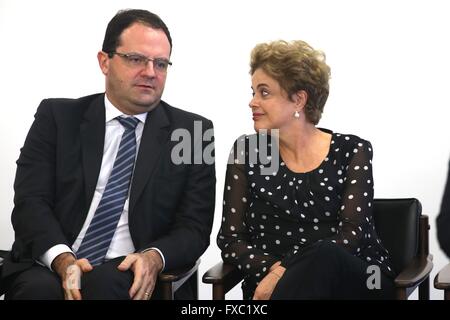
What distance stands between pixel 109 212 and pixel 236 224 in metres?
0.50

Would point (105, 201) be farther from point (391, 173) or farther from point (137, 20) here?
point (391, 173)

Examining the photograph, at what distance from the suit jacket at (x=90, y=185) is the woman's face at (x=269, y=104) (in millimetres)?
236

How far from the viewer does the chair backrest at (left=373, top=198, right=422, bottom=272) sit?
9.71ft

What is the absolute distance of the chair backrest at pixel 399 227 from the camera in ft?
9.71

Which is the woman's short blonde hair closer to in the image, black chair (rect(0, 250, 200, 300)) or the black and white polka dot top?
the black and white polka dot top

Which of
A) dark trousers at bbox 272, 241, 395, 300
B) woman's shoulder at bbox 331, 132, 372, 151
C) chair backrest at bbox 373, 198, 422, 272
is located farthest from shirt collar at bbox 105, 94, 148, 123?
chair backrest at bbox 373, 198, 422, 272

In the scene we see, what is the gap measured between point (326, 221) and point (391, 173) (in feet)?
3.07

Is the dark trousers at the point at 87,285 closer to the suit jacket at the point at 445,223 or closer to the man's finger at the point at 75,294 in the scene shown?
the man's finger at the point at 75,294

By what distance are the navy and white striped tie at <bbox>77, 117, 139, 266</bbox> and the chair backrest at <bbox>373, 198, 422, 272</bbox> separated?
102cm

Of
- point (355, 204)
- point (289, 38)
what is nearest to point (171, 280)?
point (355, 204)

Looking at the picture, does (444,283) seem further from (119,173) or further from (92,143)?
(92,143)

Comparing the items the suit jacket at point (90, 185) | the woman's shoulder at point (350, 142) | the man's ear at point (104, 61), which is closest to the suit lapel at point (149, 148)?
the suit jacket at point (90, 185)

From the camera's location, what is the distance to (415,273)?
265 centimetres

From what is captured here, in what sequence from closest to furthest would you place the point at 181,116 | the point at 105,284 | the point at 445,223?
the point at 445,223
the point at 105,284
the point at 181,116
